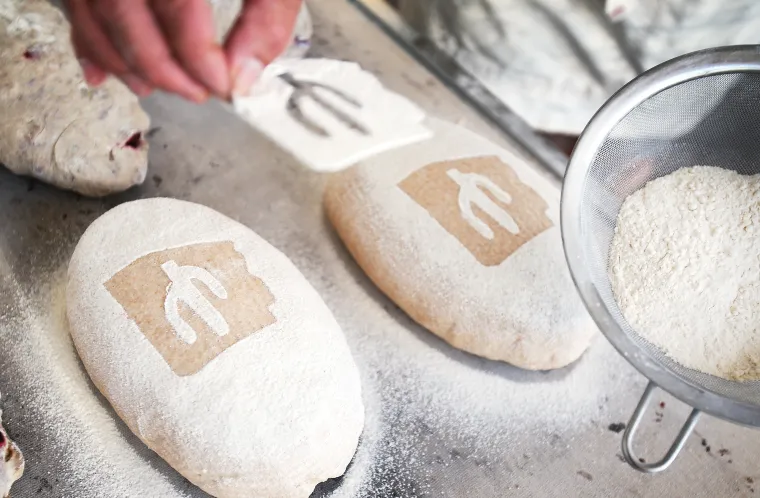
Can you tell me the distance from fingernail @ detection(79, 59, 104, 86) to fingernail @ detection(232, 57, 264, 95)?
→ 0.22 meters

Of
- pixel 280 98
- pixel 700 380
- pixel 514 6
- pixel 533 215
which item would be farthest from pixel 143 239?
pixel 514 6

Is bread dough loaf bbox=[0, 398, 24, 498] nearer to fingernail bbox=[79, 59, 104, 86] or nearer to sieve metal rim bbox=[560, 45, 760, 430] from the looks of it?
fingernail bbox=[79, 59, 104, 86]

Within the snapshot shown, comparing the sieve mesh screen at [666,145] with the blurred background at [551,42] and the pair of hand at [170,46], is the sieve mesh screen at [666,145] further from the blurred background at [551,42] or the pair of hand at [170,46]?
the pair of hand at [170,46]

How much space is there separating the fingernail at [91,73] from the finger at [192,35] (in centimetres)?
13

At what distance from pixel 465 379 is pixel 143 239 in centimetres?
50

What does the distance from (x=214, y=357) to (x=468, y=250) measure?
1.32ft

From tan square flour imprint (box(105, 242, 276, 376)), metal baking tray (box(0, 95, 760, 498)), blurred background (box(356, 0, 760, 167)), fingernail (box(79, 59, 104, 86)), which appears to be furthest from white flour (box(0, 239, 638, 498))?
blurred background (box(356, 0, 760, 167))

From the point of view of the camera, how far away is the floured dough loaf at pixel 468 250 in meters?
0.98

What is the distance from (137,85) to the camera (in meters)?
1.17

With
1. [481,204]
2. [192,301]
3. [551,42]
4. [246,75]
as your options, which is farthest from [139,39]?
[551,42]

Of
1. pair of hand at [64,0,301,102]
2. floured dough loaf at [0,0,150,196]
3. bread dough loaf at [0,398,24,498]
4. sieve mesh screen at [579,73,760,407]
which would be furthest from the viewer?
pair of hand at [64,0,301,102]

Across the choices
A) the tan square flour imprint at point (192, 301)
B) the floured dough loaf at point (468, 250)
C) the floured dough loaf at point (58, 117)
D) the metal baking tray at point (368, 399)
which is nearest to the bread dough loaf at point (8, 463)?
the metal baking tray at point (368, 399)

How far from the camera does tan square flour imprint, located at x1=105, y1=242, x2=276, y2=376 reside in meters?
0.82

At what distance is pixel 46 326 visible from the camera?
3.03 feet
